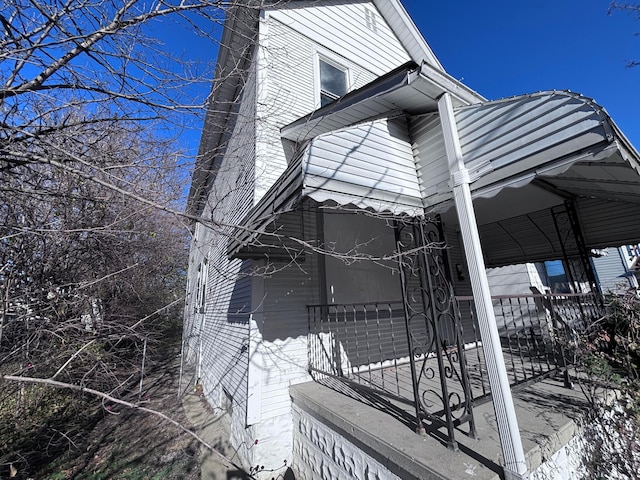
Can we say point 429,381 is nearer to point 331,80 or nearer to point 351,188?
point 351,188

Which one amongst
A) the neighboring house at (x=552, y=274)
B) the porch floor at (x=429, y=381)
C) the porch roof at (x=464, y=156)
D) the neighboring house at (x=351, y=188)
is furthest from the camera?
the neighboring house at (x=552, y=274)

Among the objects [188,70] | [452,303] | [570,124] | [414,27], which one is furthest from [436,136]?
[414,27]

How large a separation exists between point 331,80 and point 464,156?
16.4 feet

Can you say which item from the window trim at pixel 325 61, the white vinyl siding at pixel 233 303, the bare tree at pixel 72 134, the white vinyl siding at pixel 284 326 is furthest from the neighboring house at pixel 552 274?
the bare tree at pixel 72 134

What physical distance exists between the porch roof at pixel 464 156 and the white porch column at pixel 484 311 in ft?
0.62

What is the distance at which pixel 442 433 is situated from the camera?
2402 millimetres

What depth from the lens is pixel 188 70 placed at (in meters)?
3.15

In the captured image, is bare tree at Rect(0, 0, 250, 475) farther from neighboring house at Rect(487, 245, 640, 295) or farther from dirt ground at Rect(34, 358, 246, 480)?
neighboring house at Rect(487, 245, 640, 295)

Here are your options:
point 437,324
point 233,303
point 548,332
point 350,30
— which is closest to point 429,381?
point 548,332

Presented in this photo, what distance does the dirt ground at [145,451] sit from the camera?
3.98 m

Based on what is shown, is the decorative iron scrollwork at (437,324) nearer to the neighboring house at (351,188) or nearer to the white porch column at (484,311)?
the neighboring house at (351,188)

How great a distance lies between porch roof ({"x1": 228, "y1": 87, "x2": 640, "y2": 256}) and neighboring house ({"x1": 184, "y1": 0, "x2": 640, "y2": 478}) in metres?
0.01

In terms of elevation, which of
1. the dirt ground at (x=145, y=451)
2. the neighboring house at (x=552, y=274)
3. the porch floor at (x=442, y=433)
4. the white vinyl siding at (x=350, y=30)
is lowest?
the dirt ground at (x=145, y=451)

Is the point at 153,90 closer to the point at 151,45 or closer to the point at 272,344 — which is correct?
the point at 151,45
